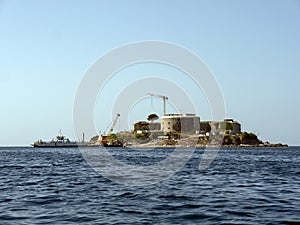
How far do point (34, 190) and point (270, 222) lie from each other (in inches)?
673

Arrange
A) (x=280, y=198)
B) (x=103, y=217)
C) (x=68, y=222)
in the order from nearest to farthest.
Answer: (x=68, y=222) → (x=103, y=217) → (x=280, y=198)

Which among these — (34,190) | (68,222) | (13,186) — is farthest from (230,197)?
(13,186)

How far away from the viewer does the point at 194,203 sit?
24.0 metres

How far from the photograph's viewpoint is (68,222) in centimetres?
1867

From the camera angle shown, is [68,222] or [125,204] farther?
[125,204]

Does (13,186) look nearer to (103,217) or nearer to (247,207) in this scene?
(103,217)

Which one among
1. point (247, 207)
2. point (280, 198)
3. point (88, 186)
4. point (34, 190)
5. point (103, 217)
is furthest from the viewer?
point (88, 186)

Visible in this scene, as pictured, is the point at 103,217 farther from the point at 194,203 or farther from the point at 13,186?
the point at 13,186

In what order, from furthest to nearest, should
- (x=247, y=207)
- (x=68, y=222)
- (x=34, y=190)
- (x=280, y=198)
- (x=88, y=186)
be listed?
(x=88, y=186), (x=34, y=190), (x=280, y=198), (x=247, y=207), (x=68, y=222)

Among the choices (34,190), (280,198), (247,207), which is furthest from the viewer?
(34,190)

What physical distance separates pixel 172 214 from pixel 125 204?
12.5 ft

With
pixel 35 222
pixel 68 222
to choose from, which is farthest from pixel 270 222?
pixel 35 222

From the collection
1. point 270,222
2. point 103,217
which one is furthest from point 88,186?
point 270,222

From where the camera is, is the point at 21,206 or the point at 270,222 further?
the point at 21,206
